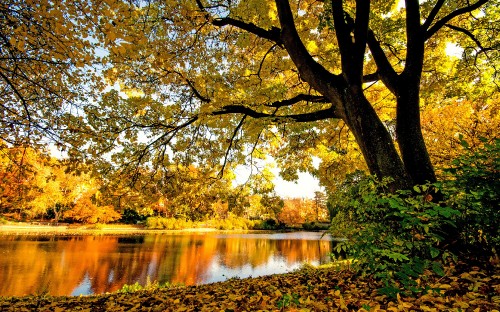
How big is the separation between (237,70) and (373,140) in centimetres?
493

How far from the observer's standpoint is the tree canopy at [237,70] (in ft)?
14.7

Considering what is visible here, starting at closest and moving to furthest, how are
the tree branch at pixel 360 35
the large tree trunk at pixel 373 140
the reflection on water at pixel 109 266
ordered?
the large tree trunk at pixel 373 140 → the tree branch at pixel 360 35 → the reflection on water at pixel 109 266

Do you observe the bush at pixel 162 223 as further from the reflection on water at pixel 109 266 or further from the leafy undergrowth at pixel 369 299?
the leafy undergrowth at pixel 369 299

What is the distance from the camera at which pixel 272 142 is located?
1022 centimetres

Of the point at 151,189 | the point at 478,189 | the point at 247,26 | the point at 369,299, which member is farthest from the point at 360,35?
the point at 151,189

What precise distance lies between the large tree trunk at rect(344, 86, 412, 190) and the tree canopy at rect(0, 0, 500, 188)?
0.06 feet

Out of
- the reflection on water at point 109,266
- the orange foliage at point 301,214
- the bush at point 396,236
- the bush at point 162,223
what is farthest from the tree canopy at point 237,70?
the orange foliage at point 301,214

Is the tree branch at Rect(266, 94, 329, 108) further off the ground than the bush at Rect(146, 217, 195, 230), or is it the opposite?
the tree branch at Rect(266, 94, 329, 108)

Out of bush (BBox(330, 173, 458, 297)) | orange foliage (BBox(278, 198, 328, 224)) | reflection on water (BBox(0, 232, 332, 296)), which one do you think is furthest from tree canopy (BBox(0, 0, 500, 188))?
orange foliage (BBox(278, 198, 328, 224))

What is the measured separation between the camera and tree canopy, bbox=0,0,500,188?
4.48m

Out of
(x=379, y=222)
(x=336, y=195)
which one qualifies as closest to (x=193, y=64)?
(x=336, y=195)

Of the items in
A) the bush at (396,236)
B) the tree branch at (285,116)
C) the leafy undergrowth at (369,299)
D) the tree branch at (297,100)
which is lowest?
the leafy undergrowth at (369,299)

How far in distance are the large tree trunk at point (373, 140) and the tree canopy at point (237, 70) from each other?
0.02 metres

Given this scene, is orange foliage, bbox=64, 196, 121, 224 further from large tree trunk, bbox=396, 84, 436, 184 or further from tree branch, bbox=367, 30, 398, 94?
large tree trunk, bbox=396, 84, 436, 184
